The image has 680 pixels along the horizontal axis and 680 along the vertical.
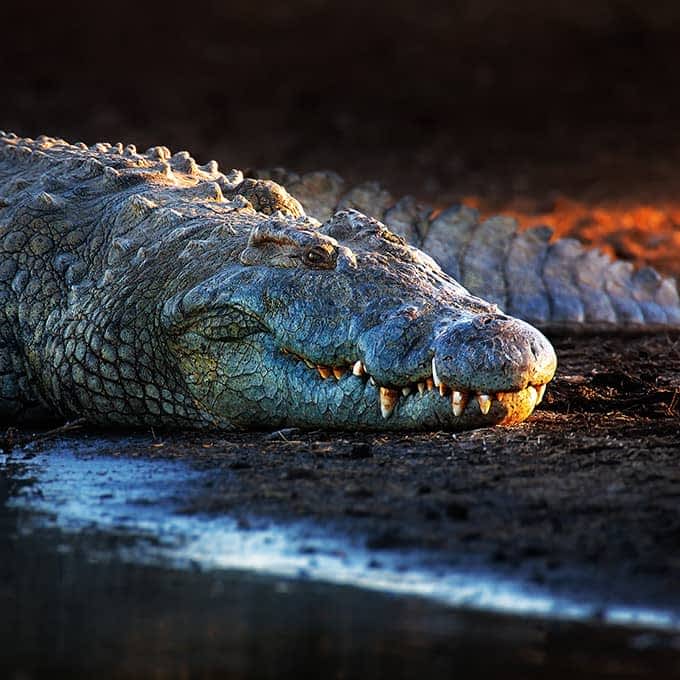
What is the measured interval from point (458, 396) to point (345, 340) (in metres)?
0.50

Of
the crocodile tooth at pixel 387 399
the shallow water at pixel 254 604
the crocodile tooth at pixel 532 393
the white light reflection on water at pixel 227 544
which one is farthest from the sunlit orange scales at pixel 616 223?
the shallow water at pixel 254 604

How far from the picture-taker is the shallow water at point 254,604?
3049mm

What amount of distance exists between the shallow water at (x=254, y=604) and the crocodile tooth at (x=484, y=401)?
1.29m

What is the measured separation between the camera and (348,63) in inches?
729

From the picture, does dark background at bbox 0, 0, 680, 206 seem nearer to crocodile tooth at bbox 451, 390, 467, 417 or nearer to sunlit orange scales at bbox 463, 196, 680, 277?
sunlit orange scales at bbox 463, 196, 680, 277

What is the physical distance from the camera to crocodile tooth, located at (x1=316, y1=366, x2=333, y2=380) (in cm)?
558

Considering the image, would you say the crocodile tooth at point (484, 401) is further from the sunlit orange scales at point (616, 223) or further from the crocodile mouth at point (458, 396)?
the sunlit orange scales at point (616, 223)

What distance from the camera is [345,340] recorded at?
17.9 ft

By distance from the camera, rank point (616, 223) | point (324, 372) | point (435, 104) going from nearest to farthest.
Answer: point (324, 372)
point (616, 223)
point (435, 104)

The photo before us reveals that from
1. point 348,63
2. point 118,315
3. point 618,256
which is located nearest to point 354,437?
point 118,315

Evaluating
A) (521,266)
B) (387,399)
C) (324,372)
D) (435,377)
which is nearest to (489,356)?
(435,377)

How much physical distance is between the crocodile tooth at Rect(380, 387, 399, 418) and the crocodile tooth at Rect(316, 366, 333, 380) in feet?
0.99

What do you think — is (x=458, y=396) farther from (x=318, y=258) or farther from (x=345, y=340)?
(x=318, y=258)

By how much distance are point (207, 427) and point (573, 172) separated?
1026 centimetres
